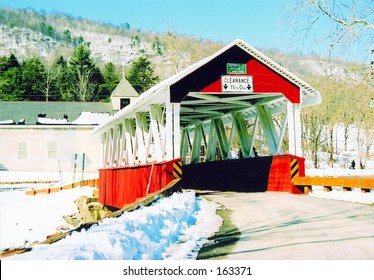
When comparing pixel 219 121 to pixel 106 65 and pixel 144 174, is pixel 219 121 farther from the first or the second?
pixel 106 65

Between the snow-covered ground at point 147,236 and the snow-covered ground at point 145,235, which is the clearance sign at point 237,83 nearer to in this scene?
the snow-covered ground at point 145,235

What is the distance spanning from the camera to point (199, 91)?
13.1 metres

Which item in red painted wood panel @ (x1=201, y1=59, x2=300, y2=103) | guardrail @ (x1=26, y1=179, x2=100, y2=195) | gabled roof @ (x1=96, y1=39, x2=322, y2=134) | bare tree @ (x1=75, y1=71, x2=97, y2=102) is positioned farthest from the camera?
bare tree @ (x1=75, y1=71, x2=97, y2=102)

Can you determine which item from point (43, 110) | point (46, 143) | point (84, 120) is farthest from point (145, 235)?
point (43, 110)

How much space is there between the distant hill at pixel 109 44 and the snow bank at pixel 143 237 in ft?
10.3

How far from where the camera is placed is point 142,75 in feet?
170

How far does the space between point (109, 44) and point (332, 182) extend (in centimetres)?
3576

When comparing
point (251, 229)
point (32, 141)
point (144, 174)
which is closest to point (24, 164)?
point (32, 141)

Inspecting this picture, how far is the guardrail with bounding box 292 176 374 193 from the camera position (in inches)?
462

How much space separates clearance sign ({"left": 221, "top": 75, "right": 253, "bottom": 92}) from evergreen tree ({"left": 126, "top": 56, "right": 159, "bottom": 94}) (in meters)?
38.4

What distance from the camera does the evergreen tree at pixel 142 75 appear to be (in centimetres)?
5162

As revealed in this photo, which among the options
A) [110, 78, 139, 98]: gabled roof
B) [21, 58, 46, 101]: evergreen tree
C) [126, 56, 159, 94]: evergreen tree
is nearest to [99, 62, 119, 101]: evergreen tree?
[126, 56, 159, 94]: evergreen tree

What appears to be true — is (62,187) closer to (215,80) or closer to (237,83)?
(215,80)

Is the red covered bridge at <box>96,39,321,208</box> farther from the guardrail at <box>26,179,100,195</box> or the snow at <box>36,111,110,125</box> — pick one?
the snow at <box>36,111,110,125</box>
